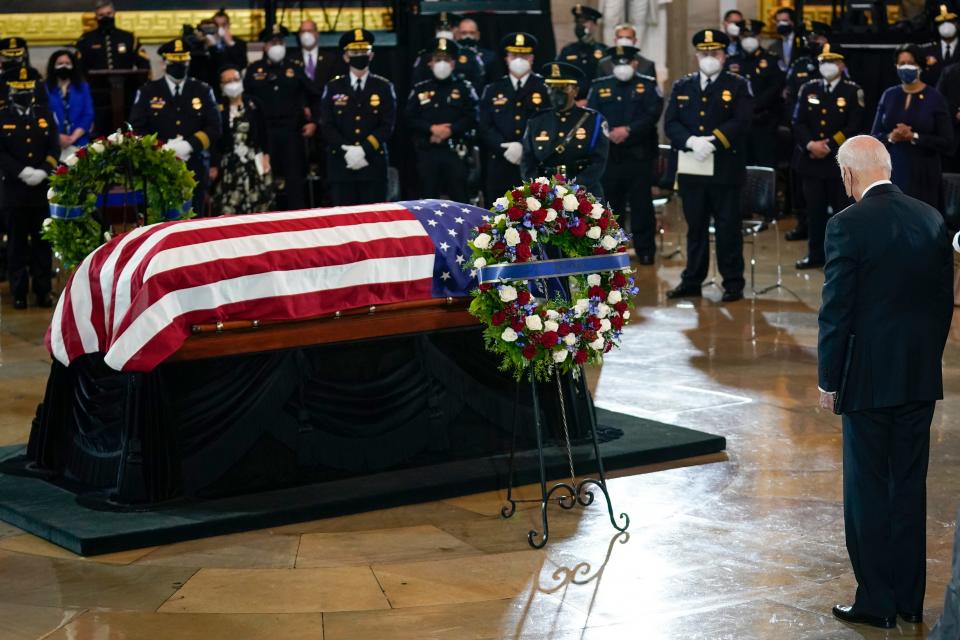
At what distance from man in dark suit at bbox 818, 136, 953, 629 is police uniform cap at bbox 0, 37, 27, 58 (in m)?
9.94

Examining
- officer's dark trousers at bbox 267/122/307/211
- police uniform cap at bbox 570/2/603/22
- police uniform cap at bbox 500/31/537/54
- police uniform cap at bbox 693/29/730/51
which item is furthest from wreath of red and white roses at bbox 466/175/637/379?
police uniform cap at bbox 570/2/603/22

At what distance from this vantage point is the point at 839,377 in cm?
486

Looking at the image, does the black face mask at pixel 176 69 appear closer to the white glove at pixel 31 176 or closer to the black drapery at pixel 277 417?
the white glove at pixel 31 176

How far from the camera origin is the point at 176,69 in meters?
12.9

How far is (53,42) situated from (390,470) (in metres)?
11.2

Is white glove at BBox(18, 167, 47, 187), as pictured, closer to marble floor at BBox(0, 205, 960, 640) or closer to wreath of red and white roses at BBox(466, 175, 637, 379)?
marble floor at BBox(0, 205, 960, 640)

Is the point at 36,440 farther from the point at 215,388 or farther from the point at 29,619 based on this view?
the point at 29,619

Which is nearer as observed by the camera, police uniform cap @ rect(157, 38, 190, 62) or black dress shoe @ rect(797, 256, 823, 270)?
police uniform cap @ rect(157, 38, 190, 62)

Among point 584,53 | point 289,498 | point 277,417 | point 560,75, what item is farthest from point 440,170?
point 289,498

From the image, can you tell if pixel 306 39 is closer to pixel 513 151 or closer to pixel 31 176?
pixel 513 151

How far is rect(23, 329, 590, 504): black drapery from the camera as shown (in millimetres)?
6387

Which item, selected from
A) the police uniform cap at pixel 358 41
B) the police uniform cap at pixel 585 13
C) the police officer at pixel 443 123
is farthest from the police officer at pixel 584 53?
the police uniform cap at pixel 358 41

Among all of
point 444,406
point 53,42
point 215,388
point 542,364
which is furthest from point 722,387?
point 53,42

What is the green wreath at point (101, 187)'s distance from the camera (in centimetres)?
823
